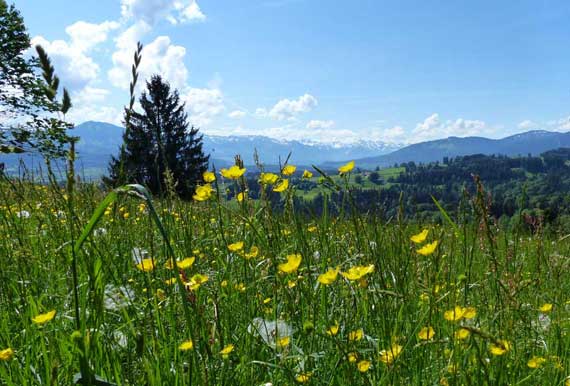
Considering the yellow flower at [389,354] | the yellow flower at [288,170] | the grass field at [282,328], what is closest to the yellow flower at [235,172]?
the grass field at [282,328]

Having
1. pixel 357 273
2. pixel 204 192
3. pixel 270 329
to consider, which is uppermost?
pixel 204 192

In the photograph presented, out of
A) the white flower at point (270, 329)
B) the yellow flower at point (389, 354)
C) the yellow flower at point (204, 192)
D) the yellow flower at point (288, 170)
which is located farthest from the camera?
the yellow flower at point (288, 170)

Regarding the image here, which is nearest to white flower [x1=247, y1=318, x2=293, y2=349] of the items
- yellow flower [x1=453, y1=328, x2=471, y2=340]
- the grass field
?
the grass field

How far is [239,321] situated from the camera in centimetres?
208

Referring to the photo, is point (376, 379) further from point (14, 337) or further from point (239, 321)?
point (14, 337)

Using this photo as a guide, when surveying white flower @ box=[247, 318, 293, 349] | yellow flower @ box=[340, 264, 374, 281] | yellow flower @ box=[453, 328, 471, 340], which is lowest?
white flower @ box=[247, 318, 293, 349]

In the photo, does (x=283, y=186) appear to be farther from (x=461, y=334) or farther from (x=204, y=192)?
(x=461, y=334)

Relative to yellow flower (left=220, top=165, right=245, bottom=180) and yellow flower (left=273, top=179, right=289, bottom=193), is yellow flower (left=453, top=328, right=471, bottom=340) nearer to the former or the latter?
yellow flower (left=273, top=179, right=289, bottom=193)

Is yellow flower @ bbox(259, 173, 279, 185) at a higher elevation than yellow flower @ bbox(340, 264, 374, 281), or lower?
higher

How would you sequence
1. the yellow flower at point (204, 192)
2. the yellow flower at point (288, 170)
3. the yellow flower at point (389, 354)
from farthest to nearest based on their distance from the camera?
the yellow flower at point (288, 170) → the yellow flower at point (204, 192) → the yellow flower at point (389, 354)

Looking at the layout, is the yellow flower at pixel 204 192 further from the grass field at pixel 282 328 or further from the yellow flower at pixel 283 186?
the yellow flower at pixel 283 186

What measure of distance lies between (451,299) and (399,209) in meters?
0.57

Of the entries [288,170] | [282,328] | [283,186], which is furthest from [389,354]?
[288,170]

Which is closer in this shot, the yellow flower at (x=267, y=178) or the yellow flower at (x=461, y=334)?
the yellow flower at (x=461, y=334)
